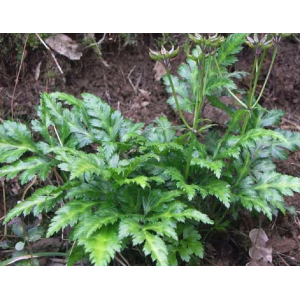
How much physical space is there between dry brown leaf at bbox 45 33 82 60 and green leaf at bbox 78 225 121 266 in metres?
1.97

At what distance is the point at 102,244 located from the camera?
2.44 metres

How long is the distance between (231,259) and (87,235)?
1239mm

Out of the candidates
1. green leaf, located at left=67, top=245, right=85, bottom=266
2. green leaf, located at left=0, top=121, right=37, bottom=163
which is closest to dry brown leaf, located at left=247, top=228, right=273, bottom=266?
green leaf, located at left=67, top=245, right=85, bottom=266

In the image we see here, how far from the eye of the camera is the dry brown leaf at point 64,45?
3.96m

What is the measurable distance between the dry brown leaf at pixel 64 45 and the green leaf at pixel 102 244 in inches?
77.5

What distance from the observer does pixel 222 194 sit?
8.81 feet

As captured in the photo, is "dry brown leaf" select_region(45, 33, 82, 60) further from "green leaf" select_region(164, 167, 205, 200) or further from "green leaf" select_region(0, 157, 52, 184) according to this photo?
"green leaf" select_region(164, 167, 205, 200)

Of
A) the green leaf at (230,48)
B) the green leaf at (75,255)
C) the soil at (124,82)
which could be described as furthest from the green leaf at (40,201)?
the green leaf at (230,48)

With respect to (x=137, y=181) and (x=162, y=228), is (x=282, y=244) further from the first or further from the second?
(x=137, y=181)

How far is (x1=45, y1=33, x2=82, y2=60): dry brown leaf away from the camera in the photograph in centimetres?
396

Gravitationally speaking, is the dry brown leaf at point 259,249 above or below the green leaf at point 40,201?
below

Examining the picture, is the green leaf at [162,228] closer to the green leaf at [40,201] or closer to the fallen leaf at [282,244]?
the green leaf at [40,201]

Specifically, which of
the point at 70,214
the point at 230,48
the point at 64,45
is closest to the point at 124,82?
the point at 64,45

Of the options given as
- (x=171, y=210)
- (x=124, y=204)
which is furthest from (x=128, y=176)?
(x=171, y=210)
